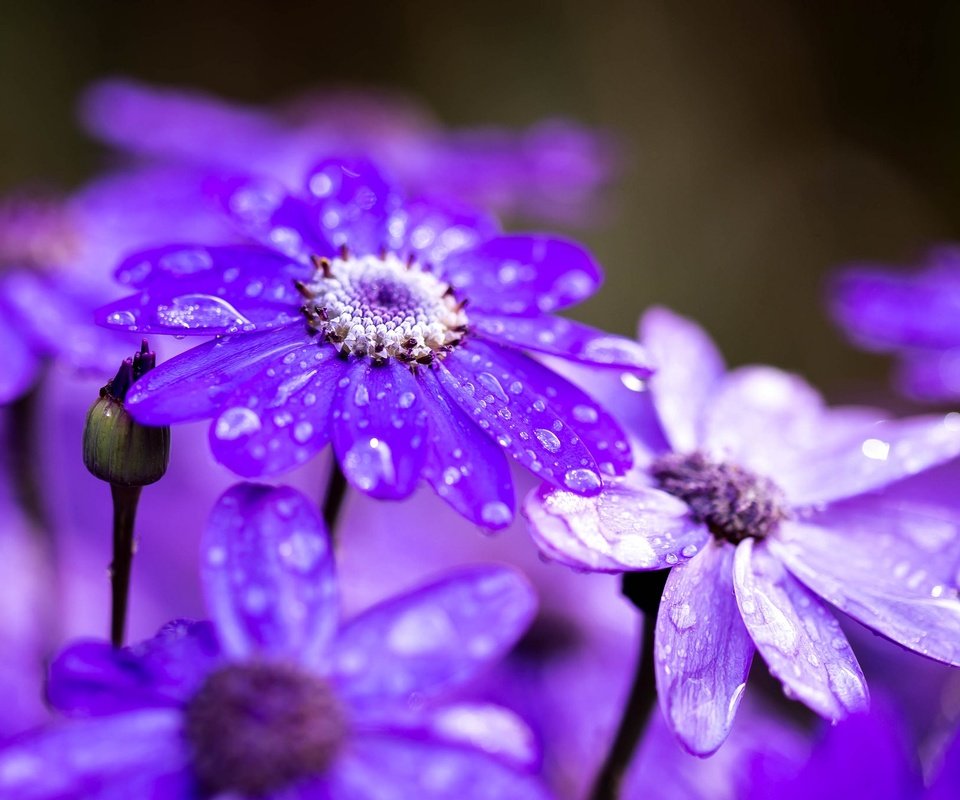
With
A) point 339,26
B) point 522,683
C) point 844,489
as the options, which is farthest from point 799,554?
point 339,26

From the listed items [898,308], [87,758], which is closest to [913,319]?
[898,308]

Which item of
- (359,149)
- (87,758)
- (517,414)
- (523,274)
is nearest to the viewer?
(87,758)

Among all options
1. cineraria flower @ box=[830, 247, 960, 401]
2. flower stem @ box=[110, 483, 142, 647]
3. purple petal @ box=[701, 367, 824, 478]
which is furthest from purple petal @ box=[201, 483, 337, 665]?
cineraria flower @ box=[830, 247, 960, 401]

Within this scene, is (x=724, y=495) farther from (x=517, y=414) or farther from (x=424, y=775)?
(x=424, y=775)

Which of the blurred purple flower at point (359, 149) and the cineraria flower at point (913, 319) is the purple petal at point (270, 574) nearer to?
the cineraria flower at point (913, 319)

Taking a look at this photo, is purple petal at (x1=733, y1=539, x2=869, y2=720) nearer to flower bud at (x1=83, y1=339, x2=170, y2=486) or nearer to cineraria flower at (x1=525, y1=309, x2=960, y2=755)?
cineraria flower at (x1=525, y1=309, x2=960, y2=755)

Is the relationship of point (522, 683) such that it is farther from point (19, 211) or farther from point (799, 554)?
point (19, 211)
